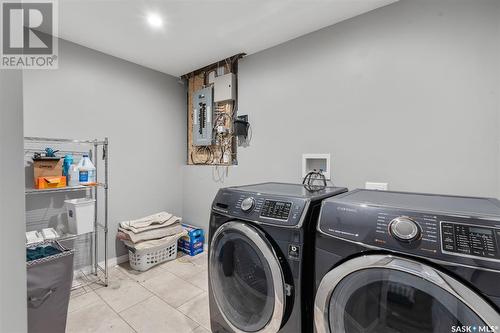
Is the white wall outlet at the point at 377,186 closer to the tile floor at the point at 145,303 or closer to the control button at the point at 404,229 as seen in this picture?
the control button at the point at 404,229

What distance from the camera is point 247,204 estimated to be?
126 cm

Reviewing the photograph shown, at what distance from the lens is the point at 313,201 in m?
1.15

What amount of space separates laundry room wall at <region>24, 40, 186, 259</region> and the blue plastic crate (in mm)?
447

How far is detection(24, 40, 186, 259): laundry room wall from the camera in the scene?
6.77ft

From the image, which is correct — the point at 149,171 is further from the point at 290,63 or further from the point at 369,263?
the point at 369,263

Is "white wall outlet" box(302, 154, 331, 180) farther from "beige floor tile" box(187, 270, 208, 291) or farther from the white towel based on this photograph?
the white towel

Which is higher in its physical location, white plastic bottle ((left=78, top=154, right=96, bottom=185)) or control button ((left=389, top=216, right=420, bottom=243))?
white plastic bottle ((left=78, top=154, right=96, bottom=185))

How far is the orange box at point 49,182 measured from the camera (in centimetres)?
183

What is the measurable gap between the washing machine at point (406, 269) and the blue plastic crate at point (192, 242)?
6.82 ft

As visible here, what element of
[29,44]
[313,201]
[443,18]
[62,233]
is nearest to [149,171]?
[62,233]

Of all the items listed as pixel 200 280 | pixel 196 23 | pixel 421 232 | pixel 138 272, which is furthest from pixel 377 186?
pixel 138 272

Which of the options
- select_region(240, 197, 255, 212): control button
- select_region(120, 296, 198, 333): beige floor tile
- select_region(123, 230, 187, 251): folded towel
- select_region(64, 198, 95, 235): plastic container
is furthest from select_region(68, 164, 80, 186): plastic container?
select_region(240, 197, 255, 212): control button

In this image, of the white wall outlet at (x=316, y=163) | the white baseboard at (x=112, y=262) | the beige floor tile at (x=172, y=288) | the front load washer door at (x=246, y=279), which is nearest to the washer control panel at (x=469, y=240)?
the front load washer door at (x=246, y=279)

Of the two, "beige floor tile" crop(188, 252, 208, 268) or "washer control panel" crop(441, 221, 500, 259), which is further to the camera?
"beige floor tile" crop(188, 252, 208, 268)
